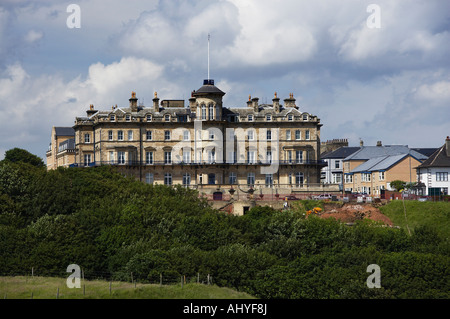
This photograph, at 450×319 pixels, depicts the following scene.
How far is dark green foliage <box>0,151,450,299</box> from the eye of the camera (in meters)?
54.7

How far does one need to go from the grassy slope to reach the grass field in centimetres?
3144

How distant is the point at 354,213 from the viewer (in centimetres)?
7544

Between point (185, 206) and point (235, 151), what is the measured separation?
2374 centimetres

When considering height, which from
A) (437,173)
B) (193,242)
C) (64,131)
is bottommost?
(193,242)

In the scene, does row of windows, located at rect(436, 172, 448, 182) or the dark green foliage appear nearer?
the dark green foliage

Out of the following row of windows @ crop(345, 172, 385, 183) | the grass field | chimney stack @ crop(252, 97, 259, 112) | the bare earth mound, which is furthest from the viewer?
row of windows @ crop(345, 172, 385, 183)

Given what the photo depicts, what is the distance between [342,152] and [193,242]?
7182cm

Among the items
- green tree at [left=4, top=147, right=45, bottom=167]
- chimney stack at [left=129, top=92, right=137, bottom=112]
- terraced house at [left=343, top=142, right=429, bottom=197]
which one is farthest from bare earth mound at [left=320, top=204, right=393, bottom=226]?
green tree at [left=4, top=147, right=45, bottom=167]

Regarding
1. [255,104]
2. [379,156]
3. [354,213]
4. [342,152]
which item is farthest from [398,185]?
[342,152]

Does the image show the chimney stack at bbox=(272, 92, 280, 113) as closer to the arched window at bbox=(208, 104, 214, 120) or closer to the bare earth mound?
the arched window at bbox=(208, 104, 214, 120)

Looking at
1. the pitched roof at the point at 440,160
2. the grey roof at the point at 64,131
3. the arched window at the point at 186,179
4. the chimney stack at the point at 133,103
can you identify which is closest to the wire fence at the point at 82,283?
the arched window at the point at 186,179

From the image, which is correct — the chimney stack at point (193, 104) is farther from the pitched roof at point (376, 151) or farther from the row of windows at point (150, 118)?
the pitched roof at point (376, 151)

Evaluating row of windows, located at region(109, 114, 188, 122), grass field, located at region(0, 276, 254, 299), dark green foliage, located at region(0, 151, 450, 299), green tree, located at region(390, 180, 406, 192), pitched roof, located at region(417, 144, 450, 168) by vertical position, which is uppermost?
row of windows, located at region(109, 114, 188, 122)

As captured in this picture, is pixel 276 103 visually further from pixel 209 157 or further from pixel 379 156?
pixel 379 156
